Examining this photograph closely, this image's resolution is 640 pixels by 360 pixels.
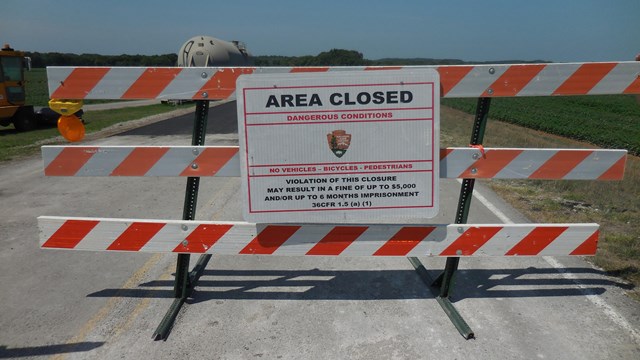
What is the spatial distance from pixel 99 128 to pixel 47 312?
1619 cm

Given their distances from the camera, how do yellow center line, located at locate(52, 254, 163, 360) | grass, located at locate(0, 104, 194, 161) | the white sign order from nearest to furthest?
1. the white sign
2. yellow center line, located at locate(52, 254, 163, 360)
3. grass, located at locate(0, 104, 194, 161)

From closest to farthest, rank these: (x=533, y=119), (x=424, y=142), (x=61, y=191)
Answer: (x=424, y=142)
(x=61, y=191)
(x=533, y=119)

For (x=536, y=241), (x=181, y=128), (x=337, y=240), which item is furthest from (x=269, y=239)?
(x=181, y=128)

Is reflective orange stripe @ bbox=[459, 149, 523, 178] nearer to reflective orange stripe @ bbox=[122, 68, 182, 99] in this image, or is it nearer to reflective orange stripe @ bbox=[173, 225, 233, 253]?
reflective orange stripe @ bbox=[173, 225, 233, 253]

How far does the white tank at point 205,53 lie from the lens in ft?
105

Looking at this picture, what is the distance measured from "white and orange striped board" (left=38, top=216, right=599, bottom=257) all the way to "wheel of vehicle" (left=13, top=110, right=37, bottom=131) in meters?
16.6

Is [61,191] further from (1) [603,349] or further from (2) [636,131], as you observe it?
(2) [636,131]

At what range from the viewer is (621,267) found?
16.1 feet

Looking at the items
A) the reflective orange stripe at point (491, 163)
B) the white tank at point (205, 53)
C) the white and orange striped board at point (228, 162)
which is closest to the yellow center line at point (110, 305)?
the white and orange striped board at point (228, 162)

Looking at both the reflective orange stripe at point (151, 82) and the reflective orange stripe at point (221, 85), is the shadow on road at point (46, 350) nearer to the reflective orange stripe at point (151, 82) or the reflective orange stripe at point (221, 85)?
the reflective orange stripe at point (151, 82)

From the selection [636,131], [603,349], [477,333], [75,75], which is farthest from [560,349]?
[636,131]

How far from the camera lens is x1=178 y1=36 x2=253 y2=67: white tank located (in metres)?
32.2

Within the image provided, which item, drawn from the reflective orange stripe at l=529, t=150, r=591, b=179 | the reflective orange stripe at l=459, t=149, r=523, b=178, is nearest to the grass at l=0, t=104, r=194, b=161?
the reflective orange stripe at l=459, t=149, r=523, b=178

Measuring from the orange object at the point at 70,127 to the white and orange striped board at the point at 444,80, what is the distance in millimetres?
162
